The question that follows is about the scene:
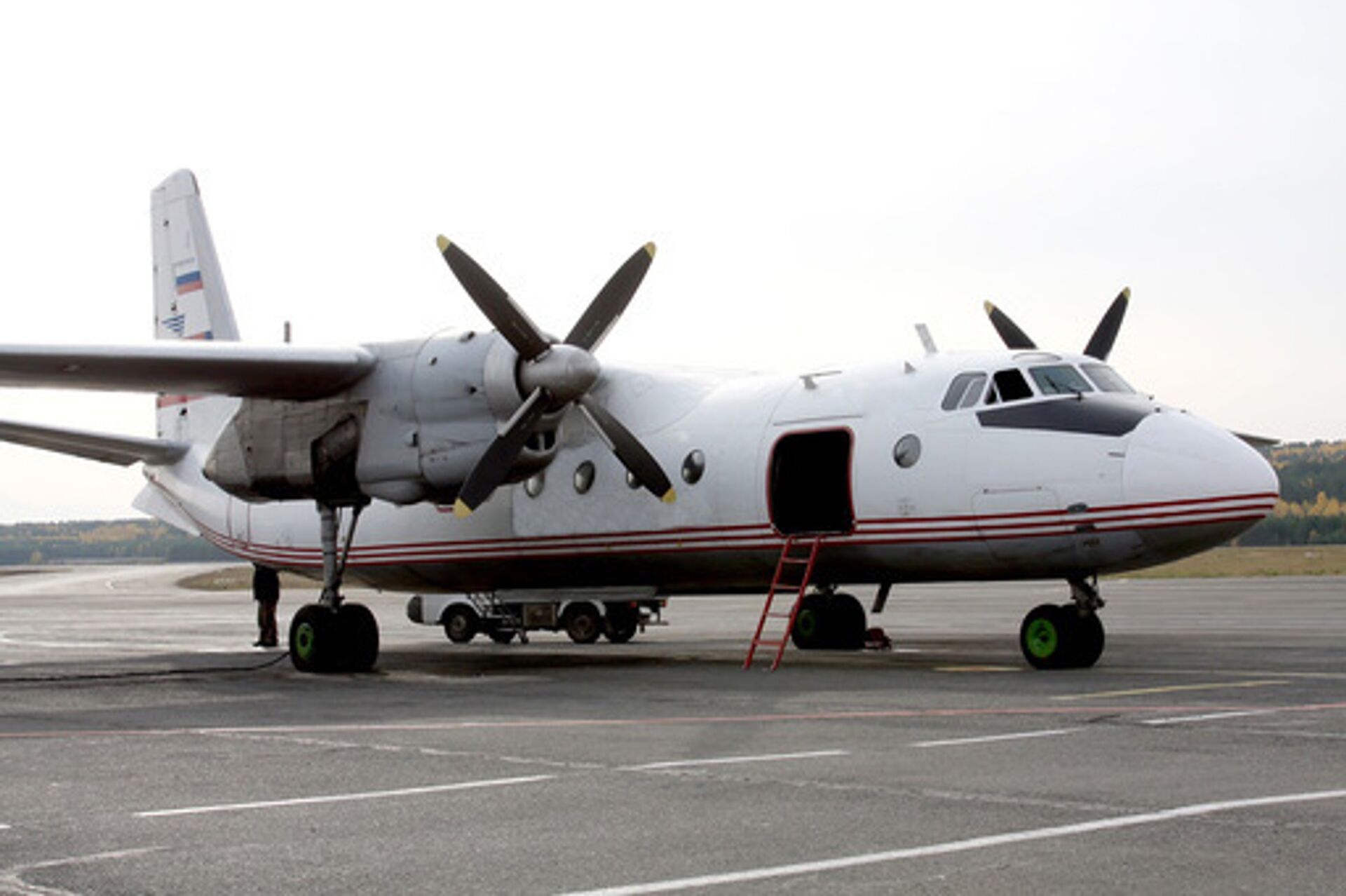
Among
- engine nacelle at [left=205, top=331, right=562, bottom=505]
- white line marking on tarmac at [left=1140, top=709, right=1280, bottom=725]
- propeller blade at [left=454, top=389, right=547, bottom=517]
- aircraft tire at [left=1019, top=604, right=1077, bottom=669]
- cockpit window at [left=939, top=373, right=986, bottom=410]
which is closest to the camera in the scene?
white line marking on tarmac at [left=1140, top=709, right=1280, bottom=725]

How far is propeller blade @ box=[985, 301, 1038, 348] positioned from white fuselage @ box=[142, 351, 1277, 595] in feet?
14.0

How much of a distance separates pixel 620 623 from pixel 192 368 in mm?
10483

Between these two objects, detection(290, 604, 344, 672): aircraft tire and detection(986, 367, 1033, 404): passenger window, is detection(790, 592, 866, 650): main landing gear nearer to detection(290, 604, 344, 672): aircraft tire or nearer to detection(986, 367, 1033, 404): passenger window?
detection(986, 367, 1033, 404): passenger window

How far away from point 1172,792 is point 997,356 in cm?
1113

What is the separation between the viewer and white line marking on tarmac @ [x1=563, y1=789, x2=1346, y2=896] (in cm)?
649

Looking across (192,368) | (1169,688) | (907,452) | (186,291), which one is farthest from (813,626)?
(186,291)

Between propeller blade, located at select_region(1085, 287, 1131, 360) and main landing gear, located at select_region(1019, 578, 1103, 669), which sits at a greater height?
propeller blade, located at select_region(1085, 287, 1131, 360)

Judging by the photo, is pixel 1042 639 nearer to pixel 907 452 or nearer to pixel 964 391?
pixel 907 452

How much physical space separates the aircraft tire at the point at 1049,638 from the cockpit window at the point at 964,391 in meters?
2.57

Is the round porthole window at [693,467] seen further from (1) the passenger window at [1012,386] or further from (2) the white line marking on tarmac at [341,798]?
(2) the white line marking on tarmac at [341,798]

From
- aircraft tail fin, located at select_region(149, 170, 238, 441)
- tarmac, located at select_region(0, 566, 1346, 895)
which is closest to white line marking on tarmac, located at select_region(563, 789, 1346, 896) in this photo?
tarmac, located at select_region(0, 566, 1346, 895)

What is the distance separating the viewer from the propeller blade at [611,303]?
21.3 metres

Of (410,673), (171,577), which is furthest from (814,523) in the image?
(171,577)

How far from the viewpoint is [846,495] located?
19938 millimetres
